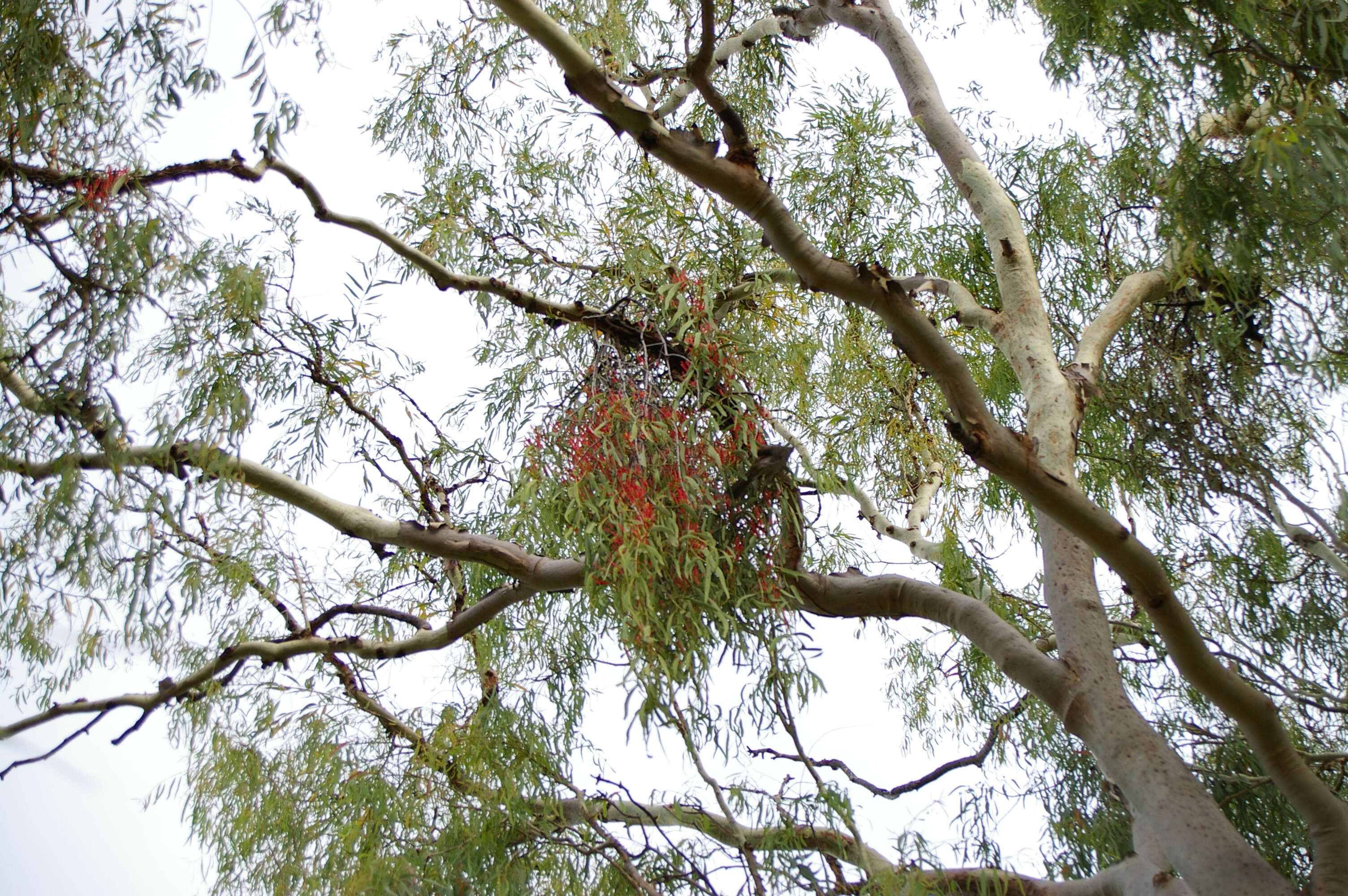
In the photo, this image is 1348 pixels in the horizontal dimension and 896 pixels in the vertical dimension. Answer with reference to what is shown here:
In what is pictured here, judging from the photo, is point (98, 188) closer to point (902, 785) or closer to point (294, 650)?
point (294, 650)

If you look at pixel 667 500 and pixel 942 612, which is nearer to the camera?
pixel 667 500

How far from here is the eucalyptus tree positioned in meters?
1.74

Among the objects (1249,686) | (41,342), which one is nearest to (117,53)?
(41,342)

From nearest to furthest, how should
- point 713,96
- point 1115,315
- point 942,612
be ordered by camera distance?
point 713,96, point 942,612, point 1115,315

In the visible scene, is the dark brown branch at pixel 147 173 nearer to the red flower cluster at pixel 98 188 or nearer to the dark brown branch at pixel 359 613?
the red flower cluster at pixel 98 188

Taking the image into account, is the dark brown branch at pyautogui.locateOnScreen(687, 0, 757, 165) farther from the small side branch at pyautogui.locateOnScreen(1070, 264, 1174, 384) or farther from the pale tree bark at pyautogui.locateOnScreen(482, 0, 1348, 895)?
the small side branch at pyautogui.locateOnScreen(1070, 264, 1174, 384)

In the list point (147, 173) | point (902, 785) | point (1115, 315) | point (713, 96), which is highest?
point (1115, 315)

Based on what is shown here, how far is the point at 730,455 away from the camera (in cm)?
190

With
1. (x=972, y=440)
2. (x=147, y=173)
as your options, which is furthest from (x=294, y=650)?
(x=972, y=440)

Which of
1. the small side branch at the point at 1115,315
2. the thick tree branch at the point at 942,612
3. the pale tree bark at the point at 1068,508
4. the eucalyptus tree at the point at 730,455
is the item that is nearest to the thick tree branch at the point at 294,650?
the eucalyptus tree at the point at 730,455

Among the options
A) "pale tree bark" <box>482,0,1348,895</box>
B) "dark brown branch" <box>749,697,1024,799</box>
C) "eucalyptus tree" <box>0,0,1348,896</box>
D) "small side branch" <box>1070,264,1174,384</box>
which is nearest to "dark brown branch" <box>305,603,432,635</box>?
"eucalyptus tree" <box>0,0,1348,896</box>

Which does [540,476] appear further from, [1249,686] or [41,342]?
[1249,686]

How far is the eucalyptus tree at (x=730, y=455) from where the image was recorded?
1.74 m

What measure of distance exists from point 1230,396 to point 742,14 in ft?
7.35
